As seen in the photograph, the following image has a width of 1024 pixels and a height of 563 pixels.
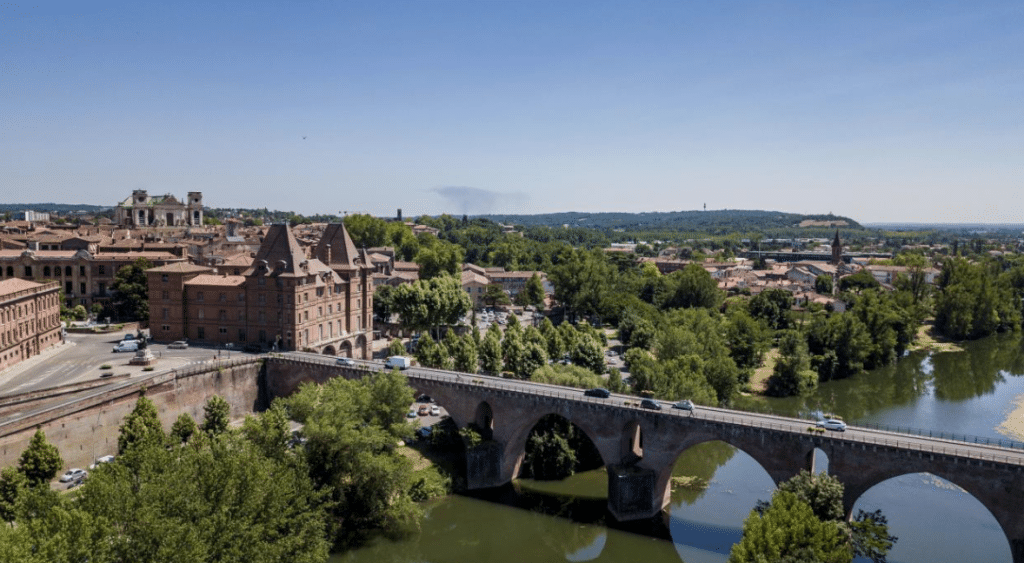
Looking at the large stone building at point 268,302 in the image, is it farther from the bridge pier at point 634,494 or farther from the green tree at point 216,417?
the bridge pier at point 634,494

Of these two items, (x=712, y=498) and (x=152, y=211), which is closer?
(x=712, y=498)

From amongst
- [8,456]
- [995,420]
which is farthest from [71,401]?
[995,420]

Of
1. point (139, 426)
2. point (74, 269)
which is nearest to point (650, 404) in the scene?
point (139, 426)

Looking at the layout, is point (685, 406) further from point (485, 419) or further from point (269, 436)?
point (269, 436)

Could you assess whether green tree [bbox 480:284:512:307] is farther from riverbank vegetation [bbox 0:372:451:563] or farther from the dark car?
the dark car

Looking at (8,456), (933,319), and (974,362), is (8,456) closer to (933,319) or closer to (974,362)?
(974,362)
